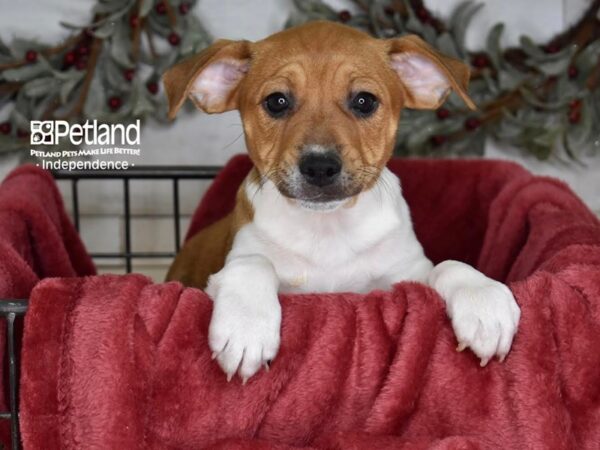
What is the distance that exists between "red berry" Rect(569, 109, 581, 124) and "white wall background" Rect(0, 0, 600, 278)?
209 millimetres

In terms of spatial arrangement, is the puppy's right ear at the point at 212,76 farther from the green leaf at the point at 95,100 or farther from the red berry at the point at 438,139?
the red berry at the point at 438,139

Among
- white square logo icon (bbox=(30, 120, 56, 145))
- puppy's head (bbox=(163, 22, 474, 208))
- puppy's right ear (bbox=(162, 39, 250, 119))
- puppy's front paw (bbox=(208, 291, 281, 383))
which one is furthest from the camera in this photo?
white square logo icon (bbox=(30, 120, 56, 145))

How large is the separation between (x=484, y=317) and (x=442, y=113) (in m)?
1.81

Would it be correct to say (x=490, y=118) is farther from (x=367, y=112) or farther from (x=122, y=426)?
(x=122, y=426)

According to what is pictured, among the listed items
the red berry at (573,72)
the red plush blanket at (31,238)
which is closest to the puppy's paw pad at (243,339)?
the red plush blanket at (31,238)

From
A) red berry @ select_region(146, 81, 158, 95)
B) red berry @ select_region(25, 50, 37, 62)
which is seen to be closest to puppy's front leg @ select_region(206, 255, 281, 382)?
red berry @ select_region(146, 81, 158, 95)

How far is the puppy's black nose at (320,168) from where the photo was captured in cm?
155

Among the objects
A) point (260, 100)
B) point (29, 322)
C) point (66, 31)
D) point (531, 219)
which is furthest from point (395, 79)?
point (66, 31)

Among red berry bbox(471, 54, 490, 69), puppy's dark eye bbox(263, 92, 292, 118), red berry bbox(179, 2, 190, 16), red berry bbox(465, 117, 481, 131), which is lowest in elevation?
red berry bbox(465, 117, 481, 131)

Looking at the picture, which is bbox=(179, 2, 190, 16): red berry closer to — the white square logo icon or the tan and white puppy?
the white square logo icon

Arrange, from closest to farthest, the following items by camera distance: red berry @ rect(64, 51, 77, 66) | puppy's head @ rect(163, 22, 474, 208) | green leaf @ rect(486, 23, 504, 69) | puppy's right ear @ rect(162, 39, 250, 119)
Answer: puppy's head @ rect(163, 22, 474, 208)
puppy's right ear @ rect(162, 39, 250, 119)
red berry @ rect(64, 51, 77, 66)
green leaf @ rect(486, 23, 504, 69)

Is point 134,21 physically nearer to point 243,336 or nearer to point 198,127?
point 198,127

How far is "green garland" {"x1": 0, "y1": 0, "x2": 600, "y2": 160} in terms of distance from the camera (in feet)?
9.43

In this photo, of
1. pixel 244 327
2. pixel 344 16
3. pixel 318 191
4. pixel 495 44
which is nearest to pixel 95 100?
pixel 344 16
